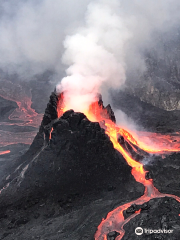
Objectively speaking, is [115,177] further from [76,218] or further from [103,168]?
[76,218]

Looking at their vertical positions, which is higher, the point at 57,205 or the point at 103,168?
the point at 103,168

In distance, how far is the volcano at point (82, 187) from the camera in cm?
2711

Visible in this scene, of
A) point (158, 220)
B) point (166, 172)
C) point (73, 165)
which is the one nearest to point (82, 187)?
point (73, 165)

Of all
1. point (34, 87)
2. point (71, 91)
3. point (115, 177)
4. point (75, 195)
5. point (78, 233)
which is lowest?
point (78, 233)

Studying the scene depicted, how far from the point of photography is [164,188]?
3281 centimetres

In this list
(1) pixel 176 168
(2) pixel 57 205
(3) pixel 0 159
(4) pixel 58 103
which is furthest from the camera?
(3) pixel 0 159

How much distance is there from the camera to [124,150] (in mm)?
37312

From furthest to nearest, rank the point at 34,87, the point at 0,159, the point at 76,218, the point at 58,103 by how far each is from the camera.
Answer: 1. the point at 34,87
2. the point at 0,159
3. the point at 58,103
4. the point at 76,218

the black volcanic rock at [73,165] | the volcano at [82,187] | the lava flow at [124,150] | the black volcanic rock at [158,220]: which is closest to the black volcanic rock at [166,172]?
the volcano at [82,187]

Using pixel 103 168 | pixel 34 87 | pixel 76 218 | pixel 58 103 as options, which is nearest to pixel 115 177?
pixel 103 168

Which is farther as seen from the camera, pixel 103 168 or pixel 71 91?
pixel 71 91

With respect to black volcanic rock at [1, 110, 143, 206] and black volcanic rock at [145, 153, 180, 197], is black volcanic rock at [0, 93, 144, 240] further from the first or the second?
black volcanic rock at [145, 153, 180, 197]

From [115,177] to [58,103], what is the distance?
1381 centimetres

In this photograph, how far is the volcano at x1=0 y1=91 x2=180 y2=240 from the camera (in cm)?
2711
